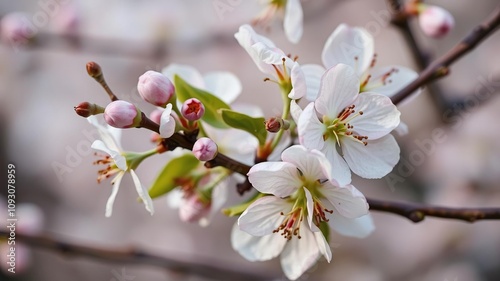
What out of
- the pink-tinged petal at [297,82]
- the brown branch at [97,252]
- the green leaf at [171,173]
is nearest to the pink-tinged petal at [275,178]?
the pink-tinged petal at [297,82]

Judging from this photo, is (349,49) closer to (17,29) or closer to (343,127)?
(343,127)

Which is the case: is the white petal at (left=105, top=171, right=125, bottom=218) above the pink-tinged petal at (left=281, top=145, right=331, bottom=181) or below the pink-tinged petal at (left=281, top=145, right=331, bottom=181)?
below

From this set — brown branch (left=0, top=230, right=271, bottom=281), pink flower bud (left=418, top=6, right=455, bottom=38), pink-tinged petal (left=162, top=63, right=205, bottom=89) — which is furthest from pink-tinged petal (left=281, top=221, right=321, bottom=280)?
pink flower bud (left=418, top=6, right=455, bottom=38)

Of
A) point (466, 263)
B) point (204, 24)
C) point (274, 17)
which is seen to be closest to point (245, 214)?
point (274, 17)

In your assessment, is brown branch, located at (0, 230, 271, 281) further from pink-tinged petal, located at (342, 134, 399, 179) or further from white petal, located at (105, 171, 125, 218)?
pink-tinged petal, located at (342, 134, 399, 179)

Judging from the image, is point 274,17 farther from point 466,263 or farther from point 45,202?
point 45,202

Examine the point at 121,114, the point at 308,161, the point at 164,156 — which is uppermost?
the point at 121,114

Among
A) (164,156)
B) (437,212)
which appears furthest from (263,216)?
(164,156)
